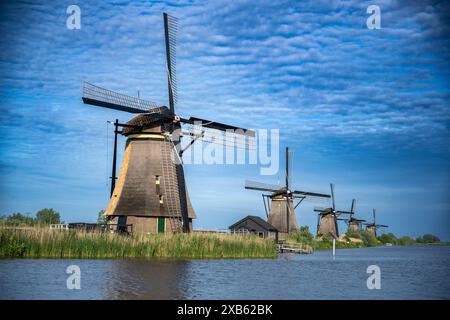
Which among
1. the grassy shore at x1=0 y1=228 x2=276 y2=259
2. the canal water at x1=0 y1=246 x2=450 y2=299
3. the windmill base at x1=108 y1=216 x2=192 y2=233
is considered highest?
the windmill base at x1=108 y1=216 x2=192 y2=233

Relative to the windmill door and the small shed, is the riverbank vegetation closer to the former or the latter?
the small shed

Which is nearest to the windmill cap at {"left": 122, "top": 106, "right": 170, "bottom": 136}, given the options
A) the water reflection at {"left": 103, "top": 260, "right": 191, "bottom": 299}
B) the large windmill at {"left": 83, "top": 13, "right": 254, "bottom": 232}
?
the large windmill at {"left": 83, "top": 13, "right": 254, "bottom": 232}

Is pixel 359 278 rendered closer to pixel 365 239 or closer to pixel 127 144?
pixel 127 144

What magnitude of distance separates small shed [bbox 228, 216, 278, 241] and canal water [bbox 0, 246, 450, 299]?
30.1 meters

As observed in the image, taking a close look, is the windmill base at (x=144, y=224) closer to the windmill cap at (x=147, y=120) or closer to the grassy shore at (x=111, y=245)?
the grassy shore at (x=111, y=245)

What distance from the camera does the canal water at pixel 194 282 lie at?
53.6 ft

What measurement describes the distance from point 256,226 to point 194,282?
38.2 metres

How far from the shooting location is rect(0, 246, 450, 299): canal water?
16.3 meters

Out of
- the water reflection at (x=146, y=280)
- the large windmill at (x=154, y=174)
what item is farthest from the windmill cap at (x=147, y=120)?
the water reflection at (x=146, y=280)

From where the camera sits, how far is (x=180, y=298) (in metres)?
15.6

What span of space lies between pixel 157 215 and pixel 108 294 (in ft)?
55.2

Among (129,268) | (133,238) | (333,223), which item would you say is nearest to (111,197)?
(133,238)
